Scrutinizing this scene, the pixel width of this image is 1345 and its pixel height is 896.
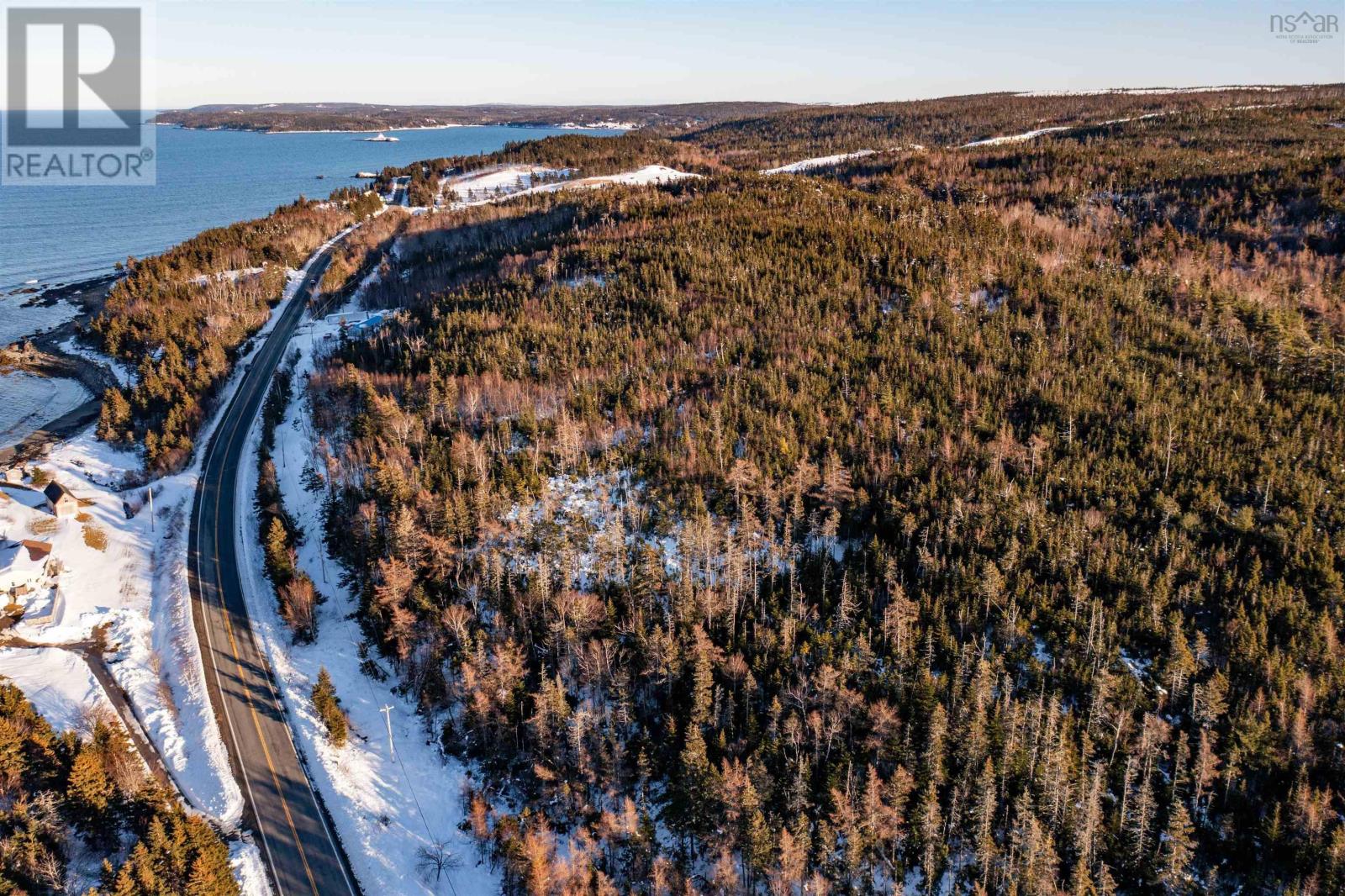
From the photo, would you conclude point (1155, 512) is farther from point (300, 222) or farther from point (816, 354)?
point (300, 222)

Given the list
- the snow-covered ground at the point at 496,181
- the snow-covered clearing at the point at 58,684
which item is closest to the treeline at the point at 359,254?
the snow-covered ground at the point at 496,181

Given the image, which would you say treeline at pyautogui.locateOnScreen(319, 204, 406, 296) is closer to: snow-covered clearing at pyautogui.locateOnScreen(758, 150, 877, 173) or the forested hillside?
the forested hillside

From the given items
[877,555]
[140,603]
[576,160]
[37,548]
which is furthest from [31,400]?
[576,160]

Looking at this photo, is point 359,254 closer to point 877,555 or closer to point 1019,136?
point 877,555

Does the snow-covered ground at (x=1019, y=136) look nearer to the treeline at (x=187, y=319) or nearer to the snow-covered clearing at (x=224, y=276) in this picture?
the treeline at (x=187, y=319)

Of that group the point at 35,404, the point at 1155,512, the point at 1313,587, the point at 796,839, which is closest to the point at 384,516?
the point at 796,839
